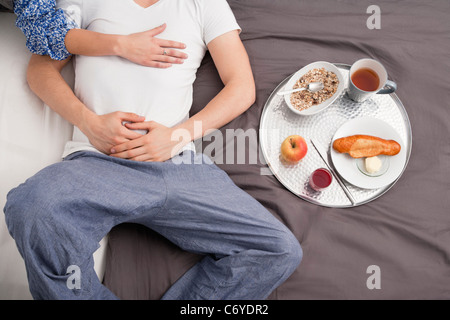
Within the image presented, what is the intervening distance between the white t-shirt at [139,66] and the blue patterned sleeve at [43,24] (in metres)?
0.06

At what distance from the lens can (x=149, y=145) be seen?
2.97 feet

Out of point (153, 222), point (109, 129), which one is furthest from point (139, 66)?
point (153, 222)

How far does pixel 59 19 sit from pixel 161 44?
0.91 feet

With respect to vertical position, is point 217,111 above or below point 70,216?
above

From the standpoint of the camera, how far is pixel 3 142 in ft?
3.14

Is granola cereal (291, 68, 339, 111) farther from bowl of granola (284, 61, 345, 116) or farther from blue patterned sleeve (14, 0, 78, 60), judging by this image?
blue patterned sleeve (14, 0, 78, 60)

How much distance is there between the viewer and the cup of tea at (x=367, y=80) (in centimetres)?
93

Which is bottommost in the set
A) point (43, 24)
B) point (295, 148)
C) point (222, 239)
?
point (222, 239)

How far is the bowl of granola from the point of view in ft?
3.14

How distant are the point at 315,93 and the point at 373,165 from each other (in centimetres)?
26

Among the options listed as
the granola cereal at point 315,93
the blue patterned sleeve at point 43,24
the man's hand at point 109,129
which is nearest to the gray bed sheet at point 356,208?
the granola cereal at point 315,93

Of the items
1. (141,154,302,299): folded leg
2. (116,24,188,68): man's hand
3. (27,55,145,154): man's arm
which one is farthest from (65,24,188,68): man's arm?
(141,154,302,299): folded leg

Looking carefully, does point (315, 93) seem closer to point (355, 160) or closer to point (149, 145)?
point (355, 160)
